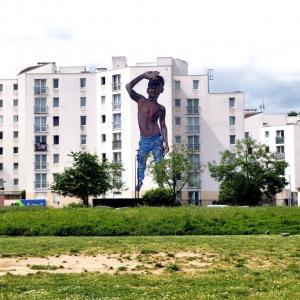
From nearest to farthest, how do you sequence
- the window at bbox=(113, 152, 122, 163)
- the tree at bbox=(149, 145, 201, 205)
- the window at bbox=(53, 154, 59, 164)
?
the tree at bbox=(149, 145, 201, 205)
the window at bbox=(113, 152, 122, 163)
the window at bbox=(53, 154, 59, 164)

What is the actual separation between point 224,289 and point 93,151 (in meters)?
103

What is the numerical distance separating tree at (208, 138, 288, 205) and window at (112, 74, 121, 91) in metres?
24.9

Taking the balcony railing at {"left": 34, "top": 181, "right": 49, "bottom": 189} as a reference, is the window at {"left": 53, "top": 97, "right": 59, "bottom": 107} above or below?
above

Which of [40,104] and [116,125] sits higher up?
[40,104]

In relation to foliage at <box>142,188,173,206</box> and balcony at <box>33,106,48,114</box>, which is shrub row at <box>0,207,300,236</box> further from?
balcony at <box>33,106,48,114</box>

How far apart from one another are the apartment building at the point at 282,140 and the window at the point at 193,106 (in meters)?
22.0

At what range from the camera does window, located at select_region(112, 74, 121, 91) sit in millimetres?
116188

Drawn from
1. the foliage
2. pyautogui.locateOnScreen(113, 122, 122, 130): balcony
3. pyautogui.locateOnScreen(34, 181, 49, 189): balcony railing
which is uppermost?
pyautogui.locateOnScreen(113, 122, 122, 130): balcony

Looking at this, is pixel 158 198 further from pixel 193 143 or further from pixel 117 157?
pixel 193 143

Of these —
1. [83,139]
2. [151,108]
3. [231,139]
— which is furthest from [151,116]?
[231,139]

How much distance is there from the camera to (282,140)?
452 feet

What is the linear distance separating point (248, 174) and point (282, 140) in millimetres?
41873


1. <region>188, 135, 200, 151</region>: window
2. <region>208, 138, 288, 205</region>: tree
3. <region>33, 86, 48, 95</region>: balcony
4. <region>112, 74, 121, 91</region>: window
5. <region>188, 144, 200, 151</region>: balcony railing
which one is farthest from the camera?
<region>33, 86, 48, 95</region>: balcony

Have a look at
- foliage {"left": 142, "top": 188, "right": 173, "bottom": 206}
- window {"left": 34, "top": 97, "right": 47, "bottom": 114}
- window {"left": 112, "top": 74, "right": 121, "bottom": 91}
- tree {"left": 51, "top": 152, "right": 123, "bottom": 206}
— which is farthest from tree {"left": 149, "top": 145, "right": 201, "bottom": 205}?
window {"left": 34, "top": 97, "right": 47, "bottom": 114}
